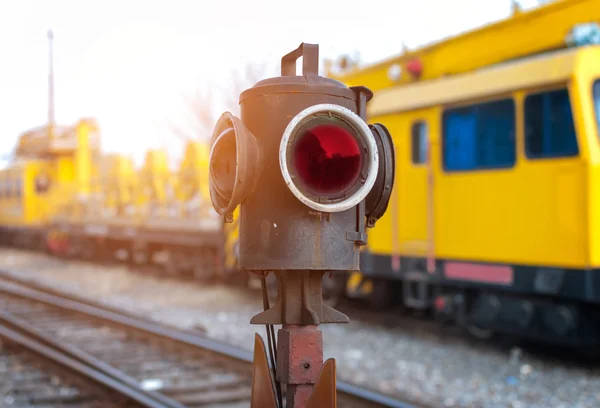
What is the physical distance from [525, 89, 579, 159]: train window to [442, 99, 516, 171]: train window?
209 mm

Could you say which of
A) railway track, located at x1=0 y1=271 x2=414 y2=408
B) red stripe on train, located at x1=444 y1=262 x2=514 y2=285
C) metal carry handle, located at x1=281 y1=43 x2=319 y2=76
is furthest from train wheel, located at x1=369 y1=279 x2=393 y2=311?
metal carry handle, located at x1=281 y1=43 x2=319 y2=76

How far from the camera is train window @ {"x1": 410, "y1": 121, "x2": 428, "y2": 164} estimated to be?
784 cm

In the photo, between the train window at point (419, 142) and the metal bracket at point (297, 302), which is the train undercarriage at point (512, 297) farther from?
the metal bracket at point (297, 302)

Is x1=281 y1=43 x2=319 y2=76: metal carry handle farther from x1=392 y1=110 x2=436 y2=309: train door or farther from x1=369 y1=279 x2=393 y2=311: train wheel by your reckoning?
x1=369 y1=279 x2=393 y2=311: train wheel

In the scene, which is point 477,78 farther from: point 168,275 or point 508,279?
point 168,275

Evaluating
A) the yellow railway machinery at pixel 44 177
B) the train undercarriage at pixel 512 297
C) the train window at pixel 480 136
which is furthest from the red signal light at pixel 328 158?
the yellow railway machinery at pixel 44 177

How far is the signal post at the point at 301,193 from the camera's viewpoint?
74.7 inches

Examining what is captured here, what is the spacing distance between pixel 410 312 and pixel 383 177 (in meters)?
7.71

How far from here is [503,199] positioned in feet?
21.8

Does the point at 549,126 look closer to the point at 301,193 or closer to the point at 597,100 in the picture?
the point at 597,100

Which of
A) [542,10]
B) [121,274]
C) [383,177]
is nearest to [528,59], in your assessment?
[542,10]

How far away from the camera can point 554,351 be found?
6977 millimetres

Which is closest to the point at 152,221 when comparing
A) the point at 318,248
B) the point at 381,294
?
the point at 381,294

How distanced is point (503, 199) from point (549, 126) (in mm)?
883
